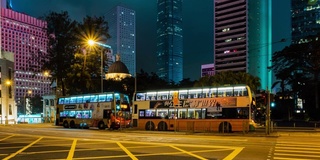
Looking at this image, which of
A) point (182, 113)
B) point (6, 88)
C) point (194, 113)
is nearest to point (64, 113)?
point (182, 113)

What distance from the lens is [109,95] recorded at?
1515 inches

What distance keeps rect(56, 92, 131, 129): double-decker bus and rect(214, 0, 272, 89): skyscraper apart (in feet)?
377

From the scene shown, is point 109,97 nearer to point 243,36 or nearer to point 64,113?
point 64,113

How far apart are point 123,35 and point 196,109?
90705mm

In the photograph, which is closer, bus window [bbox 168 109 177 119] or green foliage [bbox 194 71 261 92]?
bus window [bbox 168 109 177 119]

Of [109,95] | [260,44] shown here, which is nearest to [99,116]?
[109,95]

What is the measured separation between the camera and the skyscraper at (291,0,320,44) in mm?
117938

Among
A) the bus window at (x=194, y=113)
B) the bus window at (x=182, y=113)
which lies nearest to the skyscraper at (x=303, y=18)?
the bus window at (x=182, y=113)

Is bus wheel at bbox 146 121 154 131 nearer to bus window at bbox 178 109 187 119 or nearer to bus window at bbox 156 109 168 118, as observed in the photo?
bus window at bbox 156 109 168 118

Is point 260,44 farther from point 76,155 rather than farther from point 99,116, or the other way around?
point 76,155

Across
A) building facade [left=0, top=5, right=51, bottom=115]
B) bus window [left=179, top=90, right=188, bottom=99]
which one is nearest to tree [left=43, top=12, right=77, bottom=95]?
bus window [left=179, top=90, right=188, bottom=99]

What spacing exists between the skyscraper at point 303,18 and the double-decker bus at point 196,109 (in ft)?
316

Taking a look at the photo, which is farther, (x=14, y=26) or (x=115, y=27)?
(x=115, y=27)

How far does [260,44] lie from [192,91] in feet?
399
